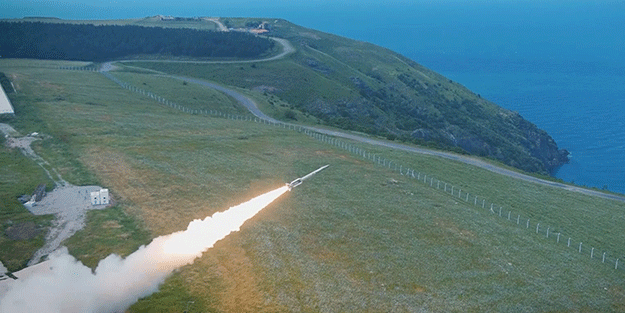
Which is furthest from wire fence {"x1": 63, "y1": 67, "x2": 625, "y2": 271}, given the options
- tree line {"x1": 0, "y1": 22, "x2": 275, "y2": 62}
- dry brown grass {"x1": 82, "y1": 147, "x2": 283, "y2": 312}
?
tree line {"x1": 0, "y1": 22, "x2": 275, "y2": 62}

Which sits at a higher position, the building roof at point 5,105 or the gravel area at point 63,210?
the building roof at point 5,105

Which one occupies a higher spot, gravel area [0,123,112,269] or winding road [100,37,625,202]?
winding road [100,37,625,202]

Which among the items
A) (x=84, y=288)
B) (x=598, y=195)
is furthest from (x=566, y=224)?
(x=84, y=288)

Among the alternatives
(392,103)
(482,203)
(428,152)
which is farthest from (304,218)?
(392,103)

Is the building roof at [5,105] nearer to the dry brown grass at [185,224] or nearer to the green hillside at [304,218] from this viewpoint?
the green hillside at [304,218]

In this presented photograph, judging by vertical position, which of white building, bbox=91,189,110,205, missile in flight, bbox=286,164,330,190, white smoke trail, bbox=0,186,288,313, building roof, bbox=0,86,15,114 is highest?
building roof, bbox=0,86,15,114

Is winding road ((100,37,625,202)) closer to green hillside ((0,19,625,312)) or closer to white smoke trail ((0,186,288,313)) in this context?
green hillside ((0,19,625,312))

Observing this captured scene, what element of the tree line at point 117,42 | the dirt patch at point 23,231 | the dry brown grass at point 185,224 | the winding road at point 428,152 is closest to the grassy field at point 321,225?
the dry brown grass at point 185,224
